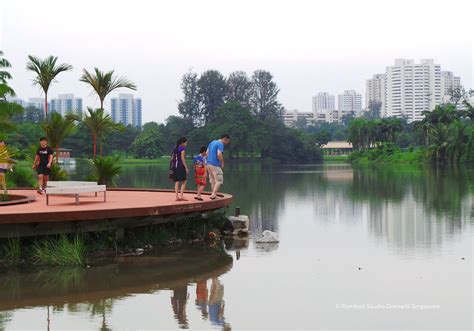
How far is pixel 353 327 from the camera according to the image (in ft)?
26.0

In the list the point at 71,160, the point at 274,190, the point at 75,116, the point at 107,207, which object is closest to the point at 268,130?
the point at 71,160

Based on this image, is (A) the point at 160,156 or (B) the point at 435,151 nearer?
(B) the point at 435,151

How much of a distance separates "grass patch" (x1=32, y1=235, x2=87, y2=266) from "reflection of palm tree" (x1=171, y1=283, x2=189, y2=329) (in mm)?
2431

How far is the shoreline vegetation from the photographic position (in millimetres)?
11656

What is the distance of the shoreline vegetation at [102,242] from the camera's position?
38.2ft

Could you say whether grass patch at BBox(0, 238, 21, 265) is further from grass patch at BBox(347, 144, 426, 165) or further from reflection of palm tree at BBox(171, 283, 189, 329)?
grass patch at BBox(347, 144, 426, 165)

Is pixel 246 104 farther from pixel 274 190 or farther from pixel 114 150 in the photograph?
pixel 274 190

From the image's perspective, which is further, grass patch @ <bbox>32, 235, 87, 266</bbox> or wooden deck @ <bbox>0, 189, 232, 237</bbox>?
grass patch @ <bbox>32, 235, 87, 266</bbox>

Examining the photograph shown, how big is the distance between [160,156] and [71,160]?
24.6m

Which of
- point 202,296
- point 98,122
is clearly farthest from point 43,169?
point 202,296

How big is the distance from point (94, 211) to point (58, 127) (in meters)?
8.38

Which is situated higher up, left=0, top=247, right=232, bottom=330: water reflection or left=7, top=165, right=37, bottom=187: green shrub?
left=7, top=165, right=37, bottom=187: green shrub

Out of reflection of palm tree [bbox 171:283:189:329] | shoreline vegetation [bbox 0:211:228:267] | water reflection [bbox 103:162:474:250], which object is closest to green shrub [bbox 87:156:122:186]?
water reflection [bbox 103:162:474:250]

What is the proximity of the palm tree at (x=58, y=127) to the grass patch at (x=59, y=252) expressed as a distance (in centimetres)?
825
